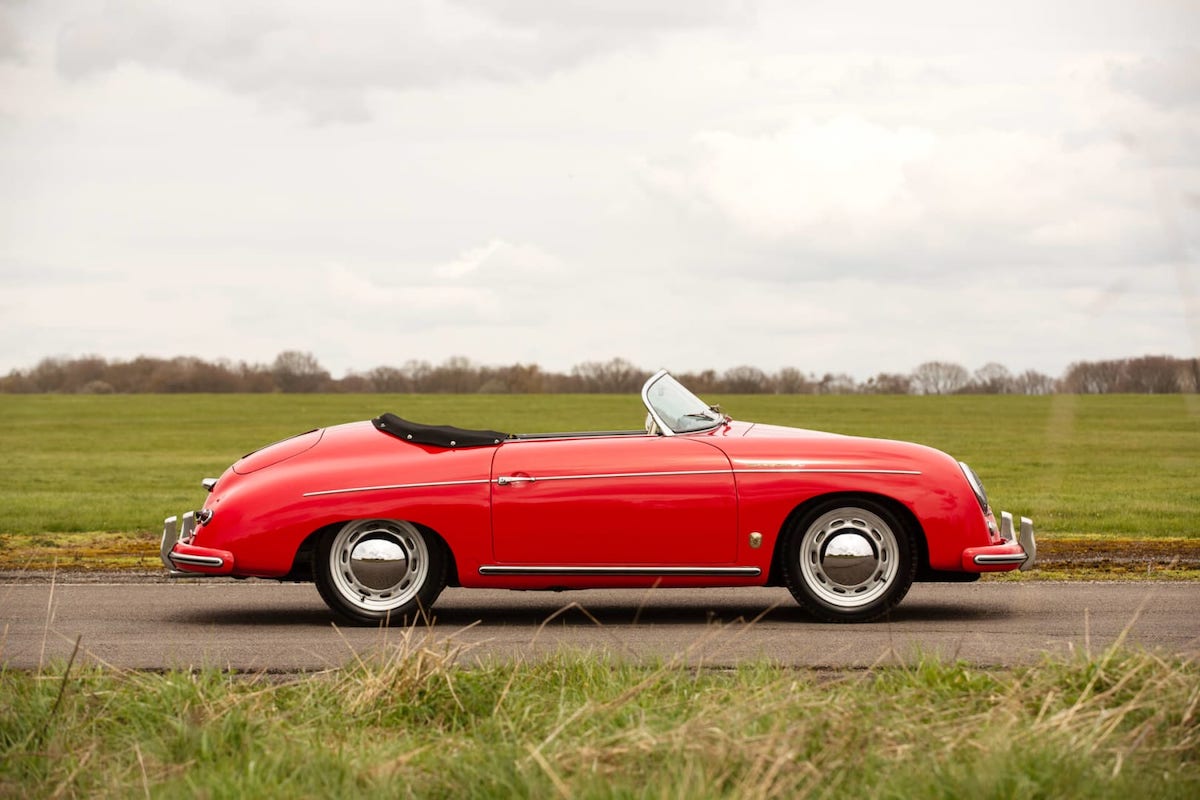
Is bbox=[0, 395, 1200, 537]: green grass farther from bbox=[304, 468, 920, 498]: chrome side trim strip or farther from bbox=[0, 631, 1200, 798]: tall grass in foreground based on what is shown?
bbox=[0, 631, 1200, 798]: tall grass in foreground

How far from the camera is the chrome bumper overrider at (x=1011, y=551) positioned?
27.3 ft

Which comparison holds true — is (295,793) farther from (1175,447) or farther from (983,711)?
(1175,447)

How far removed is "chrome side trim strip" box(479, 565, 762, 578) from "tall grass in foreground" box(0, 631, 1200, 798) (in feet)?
6.16

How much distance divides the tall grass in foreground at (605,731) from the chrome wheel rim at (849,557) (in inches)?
75.8

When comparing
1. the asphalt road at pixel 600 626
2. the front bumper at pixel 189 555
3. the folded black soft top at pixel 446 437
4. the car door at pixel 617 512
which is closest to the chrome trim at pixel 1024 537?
the asphalt road at pixel 600 626

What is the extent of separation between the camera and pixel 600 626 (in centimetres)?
829

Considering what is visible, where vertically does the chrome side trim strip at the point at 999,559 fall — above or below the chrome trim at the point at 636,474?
below

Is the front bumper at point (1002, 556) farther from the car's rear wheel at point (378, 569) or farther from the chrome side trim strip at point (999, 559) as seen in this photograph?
the car's rear wheel at point (378, 569)

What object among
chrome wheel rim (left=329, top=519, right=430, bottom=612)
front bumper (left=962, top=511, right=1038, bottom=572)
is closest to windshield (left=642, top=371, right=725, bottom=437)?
chrome wheel rim (left=329, top=519, right=430, bottom=612)

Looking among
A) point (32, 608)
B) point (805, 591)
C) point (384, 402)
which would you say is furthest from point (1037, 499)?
point (384, 402)

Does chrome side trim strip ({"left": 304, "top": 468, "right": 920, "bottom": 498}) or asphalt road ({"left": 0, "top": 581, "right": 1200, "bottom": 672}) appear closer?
asphalt road ({"left": 0, "top": 581, "right": 1200, "bottom": 672})

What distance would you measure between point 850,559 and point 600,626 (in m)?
1.46

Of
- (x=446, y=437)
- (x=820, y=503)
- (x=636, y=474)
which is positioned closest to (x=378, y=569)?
(x=446, y=437)

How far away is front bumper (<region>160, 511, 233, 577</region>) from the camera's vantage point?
27.8 feet
